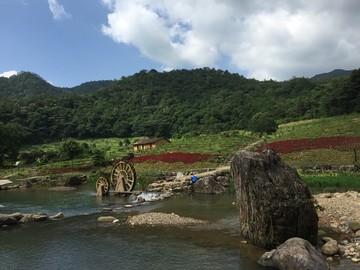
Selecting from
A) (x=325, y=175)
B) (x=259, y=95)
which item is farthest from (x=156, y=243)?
(x=259, y=95)

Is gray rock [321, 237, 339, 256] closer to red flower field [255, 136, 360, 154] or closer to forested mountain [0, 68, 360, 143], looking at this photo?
red flower field [255, 136, 360, 154]

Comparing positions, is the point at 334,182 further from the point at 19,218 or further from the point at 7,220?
the point at 7,220

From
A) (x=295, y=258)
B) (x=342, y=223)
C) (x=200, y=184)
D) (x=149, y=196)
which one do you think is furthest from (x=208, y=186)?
(x=295, y=258)

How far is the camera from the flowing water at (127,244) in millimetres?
14922

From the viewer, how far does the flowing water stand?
14922 millimetres

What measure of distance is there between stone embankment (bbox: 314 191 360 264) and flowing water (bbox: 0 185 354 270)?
10.2ft

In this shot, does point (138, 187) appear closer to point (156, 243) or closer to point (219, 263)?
point (156, 243)

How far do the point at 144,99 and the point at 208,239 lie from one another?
138 m

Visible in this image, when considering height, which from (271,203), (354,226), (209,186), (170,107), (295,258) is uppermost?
(170,107)

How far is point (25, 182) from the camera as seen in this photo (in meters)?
50.9

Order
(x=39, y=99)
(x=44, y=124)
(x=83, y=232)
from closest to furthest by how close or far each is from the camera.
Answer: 1. (x=83, y=232)
2. (x=44, y=124)
3. (x=39, y=99)

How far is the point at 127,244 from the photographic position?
57.7 ft

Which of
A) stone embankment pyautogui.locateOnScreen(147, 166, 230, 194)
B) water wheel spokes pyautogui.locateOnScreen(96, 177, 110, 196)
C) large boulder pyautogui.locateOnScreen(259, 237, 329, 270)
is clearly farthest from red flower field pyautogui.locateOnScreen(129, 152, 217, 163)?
large boulder pyautogui.locateOnScreen(259, 237, 329, 270)

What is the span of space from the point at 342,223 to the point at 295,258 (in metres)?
7.67
